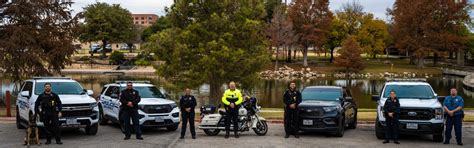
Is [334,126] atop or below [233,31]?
below

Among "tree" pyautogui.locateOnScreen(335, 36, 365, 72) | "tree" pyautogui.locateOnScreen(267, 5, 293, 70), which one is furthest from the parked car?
"tree" pyautogui.locateOnScreen(267, 5, 293, 70)

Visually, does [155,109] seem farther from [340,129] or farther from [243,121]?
[340,129]

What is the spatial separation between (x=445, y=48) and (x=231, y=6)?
68070mm

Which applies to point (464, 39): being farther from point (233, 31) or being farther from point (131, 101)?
point (131, 101)

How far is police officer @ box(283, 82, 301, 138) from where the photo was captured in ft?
51.9

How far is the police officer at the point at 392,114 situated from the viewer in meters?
14.9

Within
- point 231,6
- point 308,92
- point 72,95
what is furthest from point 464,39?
point 72,95

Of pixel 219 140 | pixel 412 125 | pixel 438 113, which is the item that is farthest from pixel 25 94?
pixel 438 113

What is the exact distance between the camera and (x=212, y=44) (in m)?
26.2

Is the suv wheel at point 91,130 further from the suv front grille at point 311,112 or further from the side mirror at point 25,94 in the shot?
the suv front grille at point 311,112

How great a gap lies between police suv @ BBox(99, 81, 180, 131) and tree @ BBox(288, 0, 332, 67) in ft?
218

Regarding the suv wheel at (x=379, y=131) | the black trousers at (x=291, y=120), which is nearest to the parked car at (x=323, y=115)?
the black trousers at (x=291, y=120)

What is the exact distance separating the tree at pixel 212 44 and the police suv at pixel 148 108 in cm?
787

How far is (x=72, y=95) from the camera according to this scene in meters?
16.5
